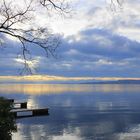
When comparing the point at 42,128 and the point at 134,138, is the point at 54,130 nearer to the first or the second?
the point at 42,128

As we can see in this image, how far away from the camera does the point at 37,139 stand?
33.2 meters

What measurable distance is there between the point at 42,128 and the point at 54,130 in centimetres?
183

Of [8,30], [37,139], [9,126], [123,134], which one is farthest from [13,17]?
[123,134]

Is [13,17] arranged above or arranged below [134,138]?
above

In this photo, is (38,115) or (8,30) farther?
(38,115)

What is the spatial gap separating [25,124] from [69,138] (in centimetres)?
1131

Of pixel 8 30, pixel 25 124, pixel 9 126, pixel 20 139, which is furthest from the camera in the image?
pixel 25 124

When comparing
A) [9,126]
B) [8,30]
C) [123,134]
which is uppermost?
[8,30]

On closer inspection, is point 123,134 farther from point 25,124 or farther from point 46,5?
point 46,5

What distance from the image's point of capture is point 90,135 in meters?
36.8

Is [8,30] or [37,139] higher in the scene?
[8,30]

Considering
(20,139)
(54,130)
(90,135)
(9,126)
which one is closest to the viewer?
(9,126)

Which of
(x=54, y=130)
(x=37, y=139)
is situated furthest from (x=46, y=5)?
(x=54, y=130)

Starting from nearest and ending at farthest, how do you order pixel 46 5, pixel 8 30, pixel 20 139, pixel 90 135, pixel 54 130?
pixel 46 5, pixel 8 30, pixel 20 139, pixel 90 135, pixel 54 130
